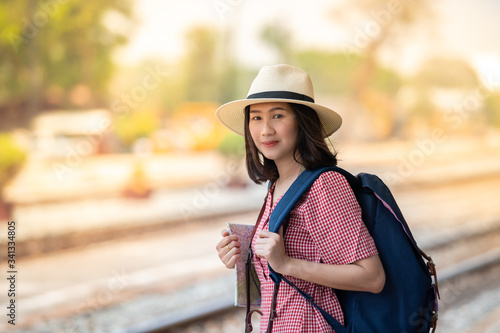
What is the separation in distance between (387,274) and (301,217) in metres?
0.25

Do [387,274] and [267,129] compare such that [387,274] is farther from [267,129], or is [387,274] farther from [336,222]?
[267,129]

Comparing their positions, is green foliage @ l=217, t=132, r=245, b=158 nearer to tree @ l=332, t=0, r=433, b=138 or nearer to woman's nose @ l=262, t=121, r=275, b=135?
tree @ l=332, t=0, r=433, b=138

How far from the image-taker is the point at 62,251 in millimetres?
7320

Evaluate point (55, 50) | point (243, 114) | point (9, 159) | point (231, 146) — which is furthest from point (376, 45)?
point (243, 114)

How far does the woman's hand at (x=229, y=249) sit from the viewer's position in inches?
61.7

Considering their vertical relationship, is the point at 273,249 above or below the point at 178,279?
above

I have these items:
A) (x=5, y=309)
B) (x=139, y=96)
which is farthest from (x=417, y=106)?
(x=5, y=309)

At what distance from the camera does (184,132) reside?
1277 centimetres

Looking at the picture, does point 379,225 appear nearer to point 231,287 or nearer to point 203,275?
point 231,287

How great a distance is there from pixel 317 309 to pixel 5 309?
439cm

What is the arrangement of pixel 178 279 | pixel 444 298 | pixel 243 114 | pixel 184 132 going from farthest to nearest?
pixel 184 132
pixel 178 279
pixel 444 298
pixel 243 114

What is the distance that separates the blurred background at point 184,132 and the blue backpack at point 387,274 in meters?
2.94

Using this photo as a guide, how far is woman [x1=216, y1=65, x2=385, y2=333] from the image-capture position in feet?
4.46

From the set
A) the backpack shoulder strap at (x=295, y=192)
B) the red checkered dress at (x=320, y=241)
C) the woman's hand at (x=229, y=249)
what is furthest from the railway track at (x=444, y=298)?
the backpack shoulder strap at (x=295, y=192)
